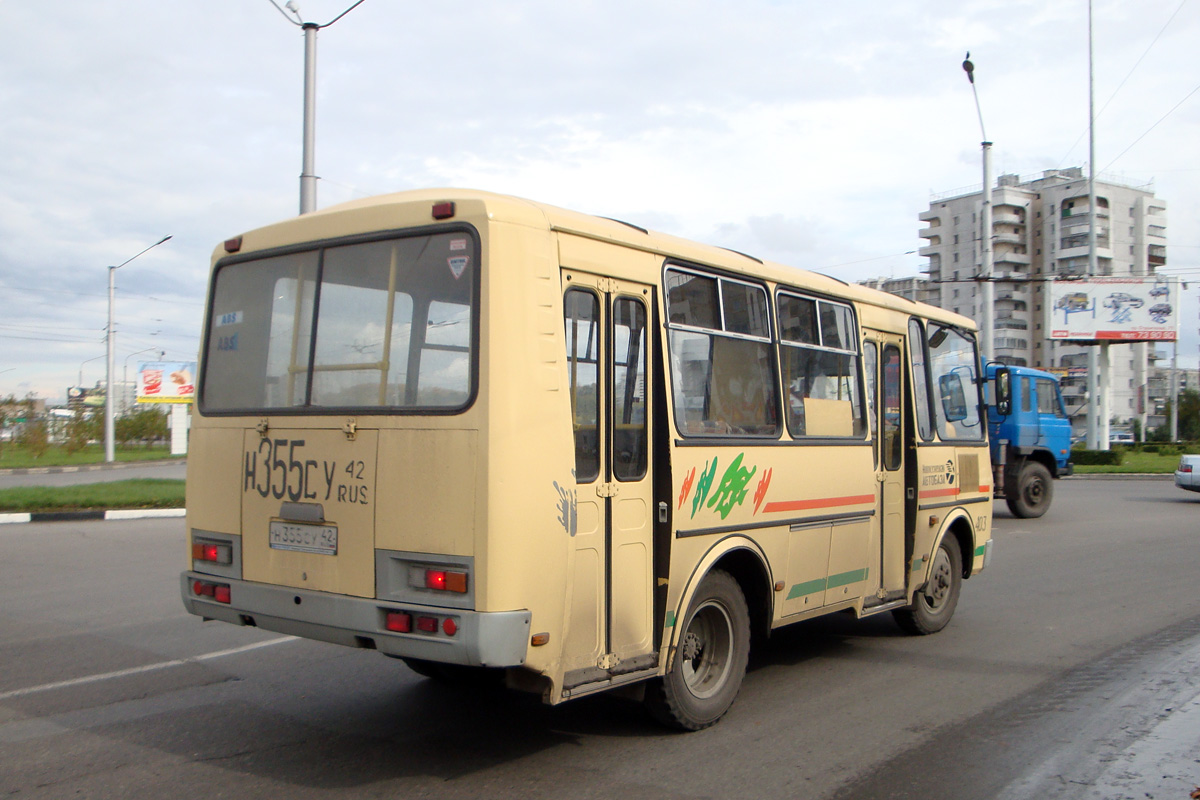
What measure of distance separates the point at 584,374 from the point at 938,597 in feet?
16.2

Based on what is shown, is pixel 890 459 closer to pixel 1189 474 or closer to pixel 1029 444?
pixel 1029 444

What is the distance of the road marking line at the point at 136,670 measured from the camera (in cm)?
594

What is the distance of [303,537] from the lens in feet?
15.2

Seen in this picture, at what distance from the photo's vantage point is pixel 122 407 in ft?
191

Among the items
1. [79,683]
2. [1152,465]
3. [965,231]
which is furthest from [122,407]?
[965,231]

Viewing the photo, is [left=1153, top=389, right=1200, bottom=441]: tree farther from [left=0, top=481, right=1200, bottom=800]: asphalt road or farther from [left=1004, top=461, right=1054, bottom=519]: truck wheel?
[left=0, top=481, right=1200, bottom=800]: asphalt road

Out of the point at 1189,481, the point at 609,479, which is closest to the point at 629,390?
the point at 609,479

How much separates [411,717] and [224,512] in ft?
5.20

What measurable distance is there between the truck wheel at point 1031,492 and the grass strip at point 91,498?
15.5 meters

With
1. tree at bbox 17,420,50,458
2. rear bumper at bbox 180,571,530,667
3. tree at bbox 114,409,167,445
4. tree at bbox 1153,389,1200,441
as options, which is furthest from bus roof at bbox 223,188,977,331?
tree at bbox 1153,389,1200,441

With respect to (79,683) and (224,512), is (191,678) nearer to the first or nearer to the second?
(79,683)

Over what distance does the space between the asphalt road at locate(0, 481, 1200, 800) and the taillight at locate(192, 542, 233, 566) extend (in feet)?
3.08

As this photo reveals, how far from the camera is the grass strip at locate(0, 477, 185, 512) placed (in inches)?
659

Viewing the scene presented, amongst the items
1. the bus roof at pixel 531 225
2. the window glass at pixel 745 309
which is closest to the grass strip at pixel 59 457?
the bus roof at pixel 531 225
